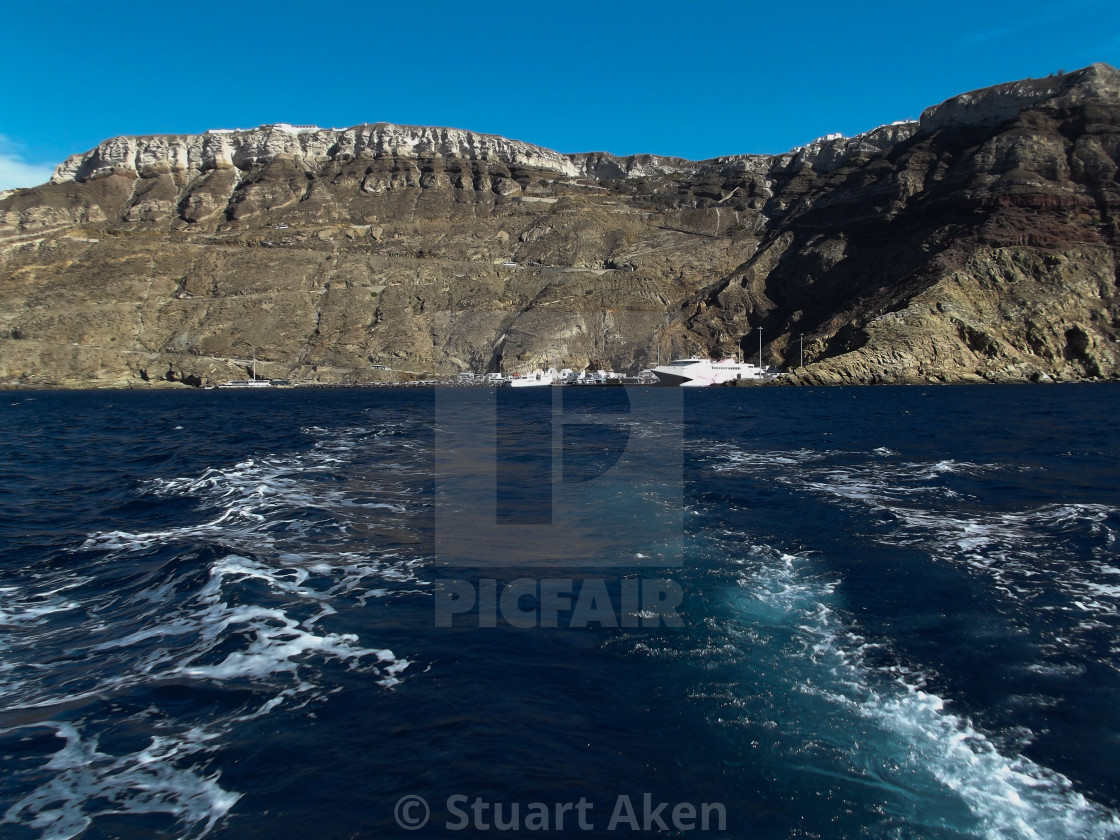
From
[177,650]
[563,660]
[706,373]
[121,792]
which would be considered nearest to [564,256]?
[706,373]

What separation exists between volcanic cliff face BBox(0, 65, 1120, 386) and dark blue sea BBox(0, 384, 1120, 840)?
76191mm

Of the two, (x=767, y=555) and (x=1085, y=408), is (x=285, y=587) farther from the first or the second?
(x=1085, y=408)

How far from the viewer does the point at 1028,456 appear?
2133 cm

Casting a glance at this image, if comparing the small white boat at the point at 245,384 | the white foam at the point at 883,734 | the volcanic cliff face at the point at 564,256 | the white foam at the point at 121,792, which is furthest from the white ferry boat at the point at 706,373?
the white foam at the point at 121,792

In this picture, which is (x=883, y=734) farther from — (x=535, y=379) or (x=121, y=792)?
(x=535, y=379)

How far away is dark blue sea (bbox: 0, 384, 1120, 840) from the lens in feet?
16.7

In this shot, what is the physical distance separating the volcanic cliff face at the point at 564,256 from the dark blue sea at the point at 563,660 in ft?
250

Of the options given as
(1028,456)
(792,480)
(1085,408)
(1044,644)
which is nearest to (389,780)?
(1044,644)

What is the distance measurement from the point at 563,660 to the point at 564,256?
123 meters

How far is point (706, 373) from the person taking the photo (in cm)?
9631

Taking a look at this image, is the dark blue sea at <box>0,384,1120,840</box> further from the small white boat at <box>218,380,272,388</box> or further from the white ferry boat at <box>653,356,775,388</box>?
the small white boat at <box>218,380,272,388</box>

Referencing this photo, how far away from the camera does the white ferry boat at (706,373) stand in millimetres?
95750

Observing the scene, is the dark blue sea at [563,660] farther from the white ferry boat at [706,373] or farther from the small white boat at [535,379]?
the small white boat at [535,379]

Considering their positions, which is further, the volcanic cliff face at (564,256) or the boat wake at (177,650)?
the volcanic cliff face at (564,256)
